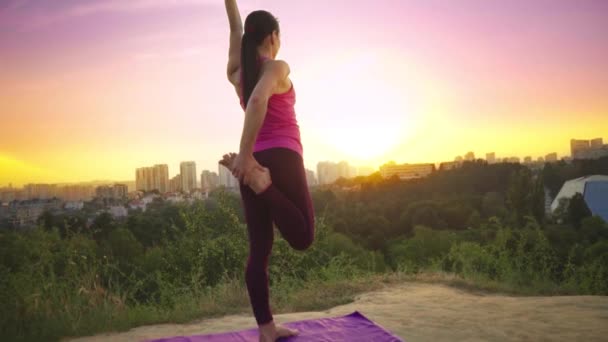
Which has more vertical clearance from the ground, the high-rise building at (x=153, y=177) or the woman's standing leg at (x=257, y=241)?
the high-rise building at (x=153, y=177)

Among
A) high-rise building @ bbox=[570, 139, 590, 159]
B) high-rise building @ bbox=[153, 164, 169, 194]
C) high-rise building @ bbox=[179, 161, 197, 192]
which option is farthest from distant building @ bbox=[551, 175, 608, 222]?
high-rise building @ bbox=[153, 164, 169, 194]

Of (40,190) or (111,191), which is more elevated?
(40,190)

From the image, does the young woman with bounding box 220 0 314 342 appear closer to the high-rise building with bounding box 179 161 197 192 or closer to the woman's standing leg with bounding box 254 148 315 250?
the woman's standing leg with bounding box 254 148 315 250

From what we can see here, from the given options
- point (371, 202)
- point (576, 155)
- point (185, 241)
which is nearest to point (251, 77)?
point (185, 241)

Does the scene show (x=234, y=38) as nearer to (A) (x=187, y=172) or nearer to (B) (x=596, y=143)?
(A) (x=187, y=172)

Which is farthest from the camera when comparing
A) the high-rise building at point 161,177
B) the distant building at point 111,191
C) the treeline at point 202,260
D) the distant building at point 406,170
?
the distant building at point 406,170

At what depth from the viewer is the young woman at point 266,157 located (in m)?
2.30

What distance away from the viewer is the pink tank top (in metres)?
2.42

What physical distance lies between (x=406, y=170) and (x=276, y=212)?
130 feet

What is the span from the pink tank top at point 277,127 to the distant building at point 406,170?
117 feet

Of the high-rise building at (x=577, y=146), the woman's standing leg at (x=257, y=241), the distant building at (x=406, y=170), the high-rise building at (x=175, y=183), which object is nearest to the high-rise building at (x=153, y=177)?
the high-rise building at (x=175, y=183)

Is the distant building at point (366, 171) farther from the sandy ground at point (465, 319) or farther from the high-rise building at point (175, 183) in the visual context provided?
the sandy ground at point (465, 319)

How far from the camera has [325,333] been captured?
9.86 feet

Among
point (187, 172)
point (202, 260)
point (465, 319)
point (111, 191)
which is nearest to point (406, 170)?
point (187, 172)
